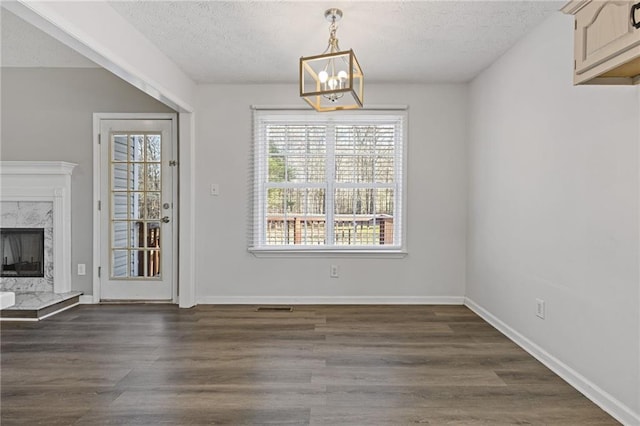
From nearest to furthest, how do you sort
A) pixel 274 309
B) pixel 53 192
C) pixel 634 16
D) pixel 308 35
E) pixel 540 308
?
pixel 634 16, pixel 540 308, pixel 308 35, pixel 274 309, pixel 53 192

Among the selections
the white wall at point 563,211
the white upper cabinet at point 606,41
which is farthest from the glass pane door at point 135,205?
the white upper cabinet at point 606,41

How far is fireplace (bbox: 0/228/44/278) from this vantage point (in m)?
4.45

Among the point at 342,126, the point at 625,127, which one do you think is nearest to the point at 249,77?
the point at 342,126

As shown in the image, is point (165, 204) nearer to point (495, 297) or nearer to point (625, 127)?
point (495, 297)

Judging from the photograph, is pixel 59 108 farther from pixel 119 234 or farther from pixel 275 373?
pixel 275 373

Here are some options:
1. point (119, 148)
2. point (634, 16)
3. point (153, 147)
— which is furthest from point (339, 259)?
point (634, 16)

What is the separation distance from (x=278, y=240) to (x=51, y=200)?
2.50 m

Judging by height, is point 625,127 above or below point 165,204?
above

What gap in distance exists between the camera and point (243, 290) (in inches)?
176

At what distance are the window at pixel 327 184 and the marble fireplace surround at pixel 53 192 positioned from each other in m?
2.04

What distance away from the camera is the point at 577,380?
7.97 ft

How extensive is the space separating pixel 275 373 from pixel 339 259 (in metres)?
1.98

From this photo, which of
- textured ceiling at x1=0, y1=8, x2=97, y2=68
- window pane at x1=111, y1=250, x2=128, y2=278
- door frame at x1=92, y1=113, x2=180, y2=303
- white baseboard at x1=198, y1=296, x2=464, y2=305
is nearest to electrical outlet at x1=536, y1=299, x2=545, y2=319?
white baseboard at x1=198, y1=296, x2=464, y2=305

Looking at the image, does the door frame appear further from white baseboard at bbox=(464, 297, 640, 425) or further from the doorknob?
the doorknob
